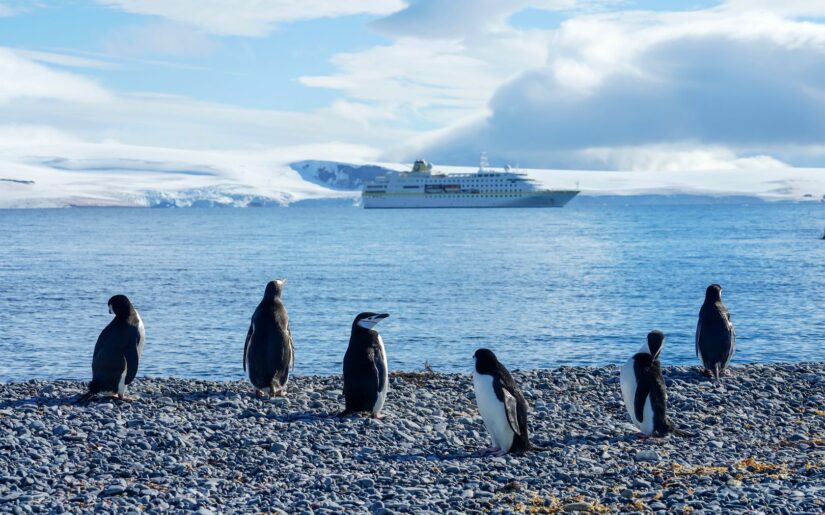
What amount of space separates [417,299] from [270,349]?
17.6 meters

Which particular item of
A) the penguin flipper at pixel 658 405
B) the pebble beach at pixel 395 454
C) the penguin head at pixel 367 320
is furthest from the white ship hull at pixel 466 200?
the penguin flipper at pixel 658 405

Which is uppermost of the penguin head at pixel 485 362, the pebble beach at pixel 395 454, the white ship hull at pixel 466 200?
the white ship hull at pixel 466 200

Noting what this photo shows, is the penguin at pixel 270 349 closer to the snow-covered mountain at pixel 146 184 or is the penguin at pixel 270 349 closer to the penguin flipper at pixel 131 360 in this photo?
the penguin flipper at pixel 131 360

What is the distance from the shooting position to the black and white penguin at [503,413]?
775cm

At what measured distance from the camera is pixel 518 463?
24.3ft

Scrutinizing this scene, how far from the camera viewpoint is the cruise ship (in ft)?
447

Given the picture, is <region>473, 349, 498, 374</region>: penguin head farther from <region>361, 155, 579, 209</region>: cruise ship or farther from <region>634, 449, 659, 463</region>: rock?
<region>361, 155, 579, 209</region>: cruise ship

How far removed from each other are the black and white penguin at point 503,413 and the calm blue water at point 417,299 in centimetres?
774

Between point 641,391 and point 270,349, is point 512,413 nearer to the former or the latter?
point 641,391

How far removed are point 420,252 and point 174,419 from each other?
41.4 m

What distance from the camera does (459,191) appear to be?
450 ft

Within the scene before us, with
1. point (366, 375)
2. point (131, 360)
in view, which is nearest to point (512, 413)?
point (366, 375)

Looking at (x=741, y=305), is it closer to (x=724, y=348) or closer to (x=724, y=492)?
(x=724, y=348)

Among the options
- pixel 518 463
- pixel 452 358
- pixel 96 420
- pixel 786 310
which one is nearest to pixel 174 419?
pixel 96 420
